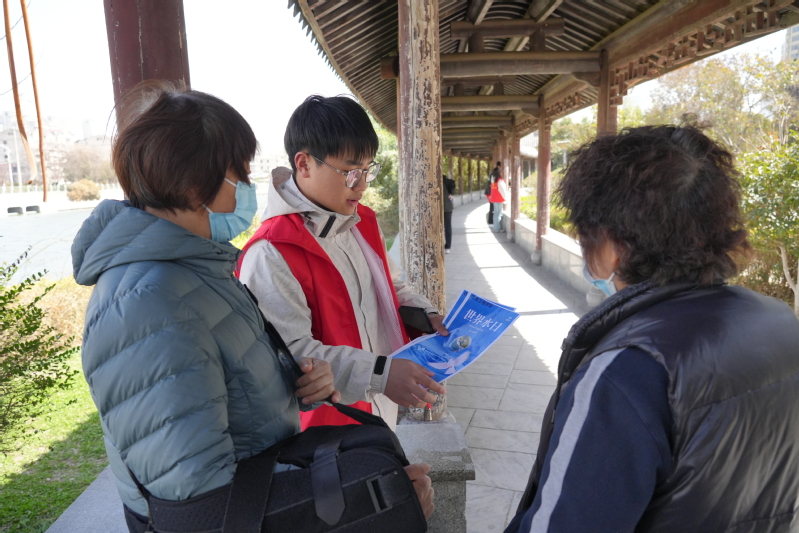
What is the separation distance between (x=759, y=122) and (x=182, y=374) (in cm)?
2320

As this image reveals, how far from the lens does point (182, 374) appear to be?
92 cm

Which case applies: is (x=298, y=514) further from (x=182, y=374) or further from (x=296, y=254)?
(x=296, y=254)

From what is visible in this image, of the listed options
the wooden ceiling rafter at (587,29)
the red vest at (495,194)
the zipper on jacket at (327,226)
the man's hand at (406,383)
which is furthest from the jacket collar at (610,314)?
the red vest at (495,194)

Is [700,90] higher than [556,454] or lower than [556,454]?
higher

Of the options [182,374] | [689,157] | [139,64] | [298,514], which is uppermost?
[139,64]

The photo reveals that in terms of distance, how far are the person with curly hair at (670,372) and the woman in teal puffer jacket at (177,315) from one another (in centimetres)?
56

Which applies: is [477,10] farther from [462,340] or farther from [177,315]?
[177,315]

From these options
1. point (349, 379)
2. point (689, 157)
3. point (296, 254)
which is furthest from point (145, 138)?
point (689, 157)

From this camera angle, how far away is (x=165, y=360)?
2.99 ft

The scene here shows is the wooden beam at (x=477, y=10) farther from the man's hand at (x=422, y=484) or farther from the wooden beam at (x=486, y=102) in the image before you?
the man's hand at (x=422, y=484)

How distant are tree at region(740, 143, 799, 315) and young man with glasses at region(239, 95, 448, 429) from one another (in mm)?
4782

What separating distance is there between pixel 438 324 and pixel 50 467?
3.79m

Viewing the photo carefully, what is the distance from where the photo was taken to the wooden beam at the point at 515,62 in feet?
23.1

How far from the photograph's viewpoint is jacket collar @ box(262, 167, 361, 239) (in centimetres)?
176
